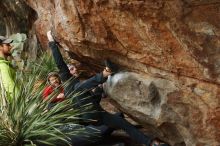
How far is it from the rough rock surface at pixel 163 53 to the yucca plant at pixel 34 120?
859mm

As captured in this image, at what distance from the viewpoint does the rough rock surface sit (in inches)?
220

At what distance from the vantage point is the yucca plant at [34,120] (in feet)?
20.7

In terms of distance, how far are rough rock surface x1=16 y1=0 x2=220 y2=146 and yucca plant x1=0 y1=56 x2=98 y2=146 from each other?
33.8 inches

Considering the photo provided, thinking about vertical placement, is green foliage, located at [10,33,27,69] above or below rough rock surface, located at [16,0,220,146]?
below

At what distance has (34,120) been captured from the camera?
6.54 meters

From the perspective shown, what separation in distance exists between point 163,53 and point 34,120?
7.08ft

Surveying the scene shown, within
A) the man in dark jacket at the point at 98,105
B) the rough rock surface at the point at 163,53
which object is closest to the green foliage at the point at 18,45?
the rough rock surface at the point at 163,53

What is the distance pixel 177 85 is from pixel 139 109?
32.7 inches

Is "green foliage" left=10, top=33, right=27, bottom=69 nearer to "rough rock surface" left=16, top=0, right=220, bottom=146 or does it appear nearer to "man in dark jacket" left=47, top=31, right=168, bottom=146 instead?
"rough rock surface" left=16, top=0, right=220, bottom=146

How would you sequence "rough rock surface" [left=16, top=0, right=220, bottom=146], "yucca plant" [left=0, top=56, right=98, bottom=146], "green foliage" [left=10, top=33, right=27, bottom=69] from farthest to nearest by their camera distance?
"green foliage" [left=10, top=33, right=27, bottom=69], "yucca plant" [left=0, top=56, right=98, bottom=146], "rough rock surface" [left=16, top=0, right=220, bottom=146]

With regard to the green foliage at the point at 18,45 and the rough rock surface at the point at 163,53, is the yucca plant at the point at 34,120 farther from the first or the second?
the green foliage at the point at 18,45

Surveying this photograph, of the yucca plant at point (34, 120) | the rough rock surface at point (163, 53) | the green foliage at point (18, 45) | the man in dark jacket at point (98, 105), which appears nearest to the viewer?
the rough rock surface at point (163, 53)

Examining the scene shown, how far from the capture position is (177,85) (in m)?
6.14

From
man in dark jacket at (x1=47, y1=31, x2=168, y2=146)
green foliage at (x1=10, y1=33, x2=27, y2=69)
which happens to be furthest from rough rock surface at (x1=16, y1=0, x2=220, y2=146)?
green foliage at (x1=10, y1=33, x2=27, y2=69)
